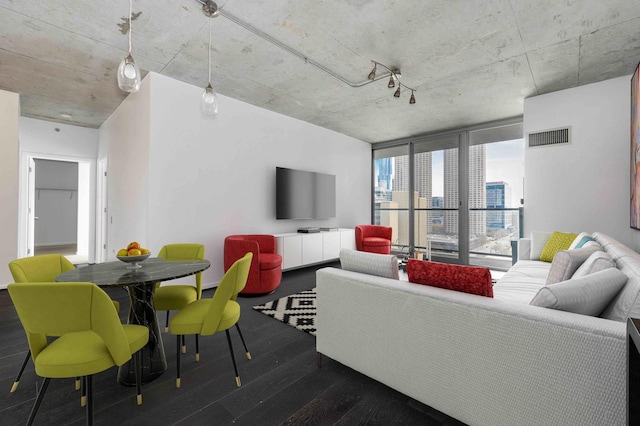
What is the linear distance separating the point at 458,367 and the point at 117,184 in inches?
209

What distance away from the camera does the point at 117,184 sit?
4660 millimetres

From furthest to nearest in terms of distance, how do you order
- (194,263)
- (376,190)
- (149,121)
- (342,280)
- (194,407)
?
(376,190) → (149,121) → (194,263) → (342,280) → (194,407)

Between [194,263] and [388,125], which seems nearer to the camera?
[194,263]

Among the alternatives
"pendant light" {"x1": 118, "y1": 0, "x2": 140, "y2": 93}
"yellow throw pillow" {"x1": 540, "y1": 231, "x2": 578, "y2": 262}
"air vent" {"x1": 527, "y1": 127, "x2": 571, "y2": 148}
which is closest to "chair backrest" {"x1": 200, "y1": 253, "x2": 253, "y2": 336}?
"pendant light" {"x1": 118, "y1": 0, "x2": 140, "y2": 93}

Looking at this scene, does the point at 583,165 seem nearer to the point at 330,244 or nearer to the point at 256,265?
the point at 330,244

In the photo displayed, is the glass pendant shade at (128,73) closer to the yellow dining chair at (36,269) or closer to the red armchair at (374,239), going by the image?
the yellow dining chair at (36,269)

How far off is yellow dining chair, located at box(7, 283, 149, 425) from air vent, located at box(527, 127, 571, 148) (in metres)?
5.35

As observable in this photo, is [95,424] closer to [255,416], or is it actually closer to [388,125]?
[255,416]

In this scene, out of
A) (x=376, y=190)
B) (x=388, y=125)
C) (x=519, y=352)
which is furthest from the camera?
(x=376, y=190)

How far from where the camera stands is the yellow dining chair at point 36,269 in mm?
1771

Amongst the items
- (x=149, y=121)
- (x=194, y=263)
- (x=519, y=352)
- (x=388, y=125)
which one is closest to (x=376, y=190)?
(x=388, y=125)

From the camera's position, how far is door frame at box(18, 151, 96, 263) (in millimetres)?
5266

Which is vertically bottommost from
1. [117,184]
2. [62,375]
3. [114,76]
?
[62,375]

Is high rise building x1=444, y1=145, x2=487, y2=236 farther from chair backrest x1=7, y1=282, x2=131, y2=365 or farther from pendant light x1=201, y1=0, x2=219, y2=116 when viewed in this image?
chair backrest x1=7, y1=282, x2=131, y2=365
